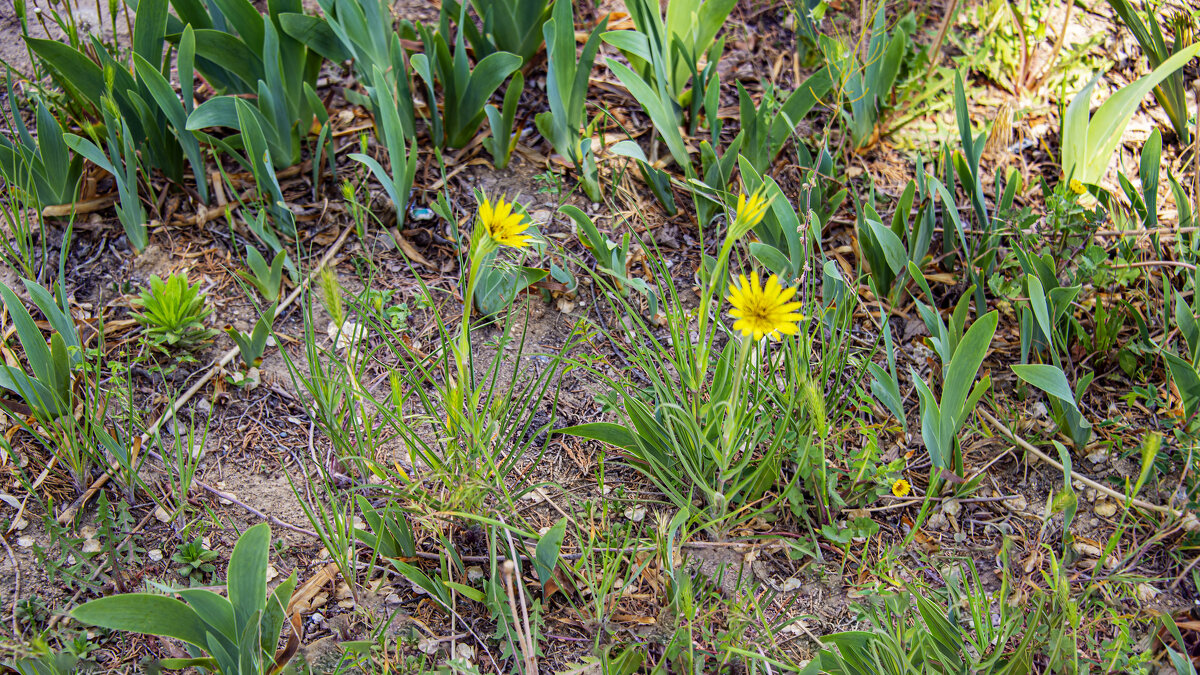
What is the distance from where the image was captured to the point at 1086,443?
170 cm

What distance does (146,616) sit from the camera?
3.89ft

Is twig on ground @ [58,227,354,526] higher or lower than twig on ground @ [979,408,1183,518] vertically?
higher

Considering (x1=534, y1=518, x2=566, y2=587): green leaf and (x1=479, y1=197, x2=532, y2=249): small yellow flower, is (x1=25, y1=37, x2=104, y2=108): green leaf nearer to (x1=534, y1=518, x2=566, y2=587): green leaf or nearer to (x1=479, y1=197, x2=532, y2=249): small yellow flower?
(x1=479, y1=197, x2=532, y2=249): small yellow flower

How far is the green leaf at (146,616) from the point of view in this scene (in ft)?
3.75

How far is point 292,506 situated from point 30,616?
0.44 m

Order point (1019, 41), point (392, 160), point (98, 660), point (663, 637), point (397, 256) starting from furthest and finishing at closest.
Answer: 1. point (1019, 41)
2. point (397, 256)
3. point (392, 160)
4. point (663, 637)
5. point (98, 660)

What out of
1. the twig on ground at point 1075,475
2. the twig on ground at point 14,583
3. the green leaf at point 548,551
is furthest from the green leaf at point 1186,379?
the twig on ground at point 14,583

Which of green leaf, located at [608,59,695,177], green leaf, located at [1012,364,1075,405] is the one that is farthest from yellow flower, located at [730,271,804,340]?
green leaf, located at [608,59,695,177]

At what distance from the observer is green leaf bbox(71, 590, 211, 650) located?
3.75 ft

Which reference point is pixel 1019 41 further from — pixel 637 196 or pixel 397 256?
pixel 397 256

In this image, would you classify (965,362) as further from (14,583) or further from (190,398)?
(14,583)

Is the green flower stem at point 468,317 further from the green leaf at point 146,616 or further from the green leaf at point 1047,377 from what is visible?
the green leaf at point 1047,377

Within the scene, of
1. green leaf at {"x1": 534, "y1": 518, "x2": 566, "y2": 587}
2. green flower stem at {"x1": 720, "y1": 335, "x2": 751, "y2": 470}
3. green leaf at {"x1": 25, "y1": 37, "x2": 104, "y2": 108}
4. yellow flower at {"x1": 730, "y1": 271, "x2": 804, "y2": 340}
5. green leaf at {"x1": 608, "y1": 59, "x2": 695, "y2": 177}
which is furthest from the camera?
green leaf at {"x1": 608, "y1": 59, "x2": 695, "y2": 177}

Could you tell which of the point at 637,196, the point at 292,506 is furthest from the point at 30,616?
the point at 637,196
